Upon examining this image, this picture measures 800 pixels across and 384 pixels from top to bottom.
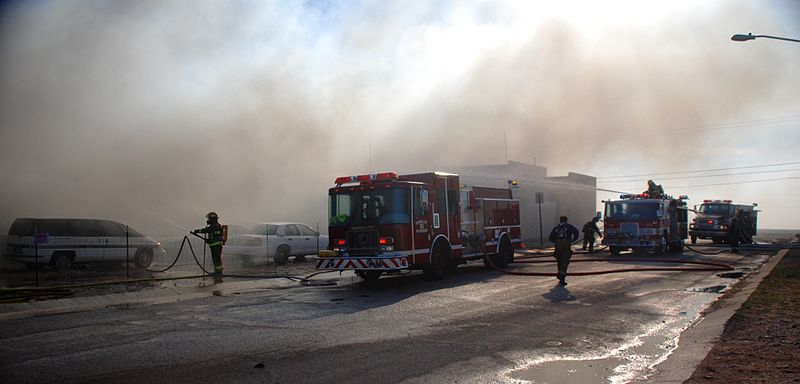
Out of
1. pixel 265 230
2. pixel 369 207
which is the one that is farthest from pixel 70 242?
pixel 369 207

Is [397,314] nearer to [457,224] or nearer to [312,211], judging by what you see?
[457,224]

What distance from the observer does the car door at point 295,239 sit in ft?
63.5

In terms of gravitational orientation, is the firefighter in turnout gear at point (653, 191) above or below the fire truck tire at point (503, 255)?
above

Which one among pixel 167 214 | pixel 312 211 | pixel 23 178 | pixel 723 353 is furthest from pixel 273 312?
pixel 312 211

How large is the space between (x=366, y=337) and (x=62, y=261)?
455 inches

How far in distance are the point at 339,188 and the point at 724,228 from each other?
2454 centimetres

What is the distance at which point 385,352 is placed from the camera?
6500 millimetres

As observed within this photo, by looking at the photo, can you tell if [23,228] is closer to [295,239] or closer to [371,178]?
[295,239]

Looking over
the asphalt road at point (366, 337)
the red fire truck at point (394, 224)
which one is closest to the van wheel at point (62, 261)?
the asphalt road at point (366, 337)

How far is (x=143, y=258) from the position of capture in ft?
56.2

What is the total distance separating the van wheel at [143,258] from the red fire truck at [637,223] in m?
15.0

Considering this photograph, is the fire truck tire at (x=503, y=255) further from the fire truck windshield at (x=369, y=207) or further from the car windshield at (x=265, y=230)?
the car windshield at (x=265, y=230)

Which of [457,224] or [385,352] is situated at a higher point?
[457,224]

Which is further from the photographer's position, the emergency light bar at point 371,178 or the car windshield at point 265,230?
the car windshield at point 265,230
